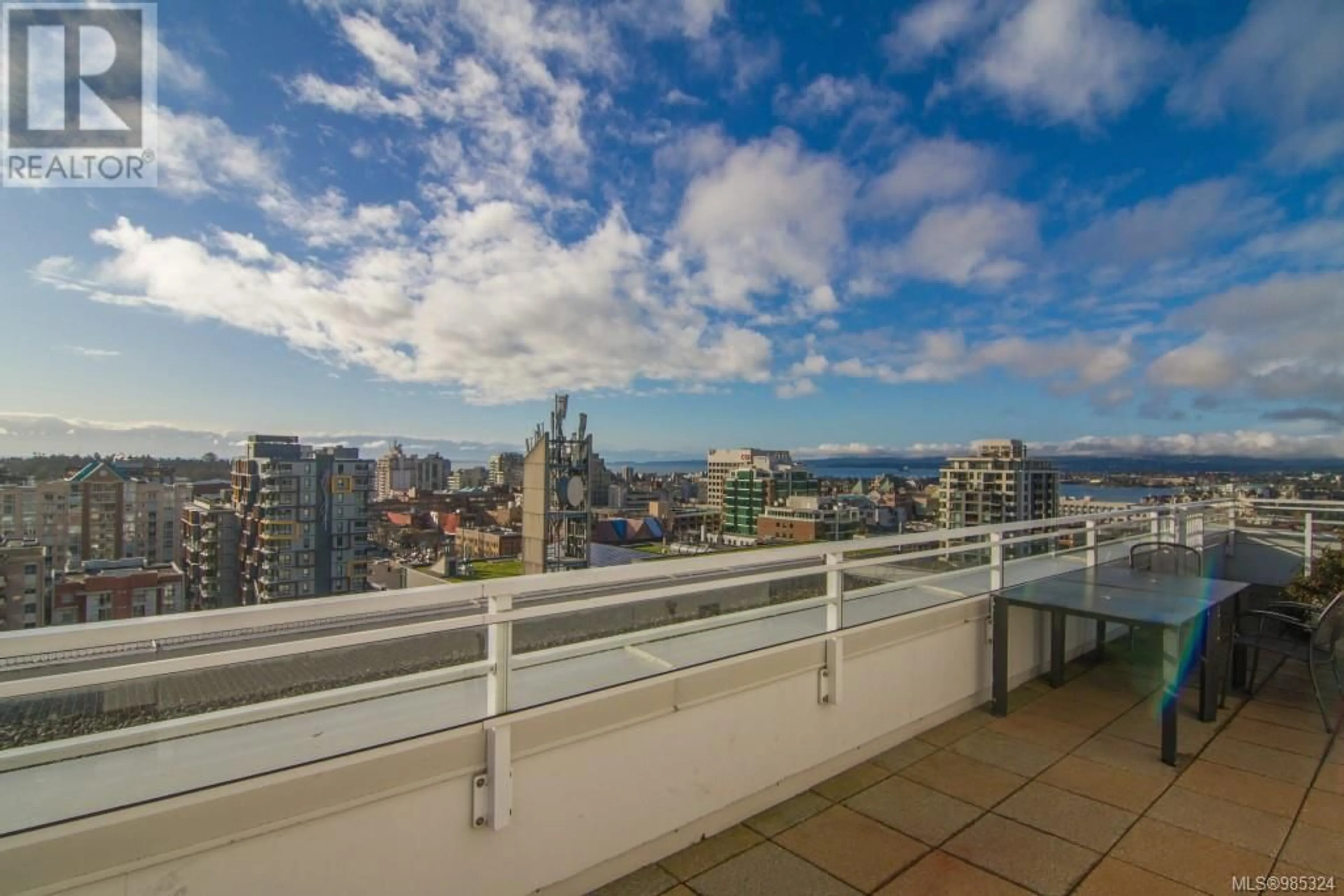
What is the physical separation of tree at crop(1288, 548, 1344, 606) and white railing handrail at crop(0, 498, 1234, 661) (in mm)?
3966

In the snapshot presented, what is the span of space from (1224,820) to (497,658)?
322 centimetres

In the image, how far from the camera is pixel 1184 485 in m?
8.72

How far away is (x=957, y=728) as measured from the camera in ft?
11.9

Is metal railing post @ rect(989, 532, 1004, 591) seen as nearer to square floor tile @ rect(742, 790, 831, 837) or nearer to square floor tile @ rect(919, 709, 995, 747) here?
square floor tile @ rect(919, 709, 995, 747)

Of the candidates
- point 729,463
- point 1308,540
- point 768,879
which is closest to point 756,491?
point 729,463

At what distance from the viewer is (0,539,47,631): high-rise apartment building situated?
767 centimetres

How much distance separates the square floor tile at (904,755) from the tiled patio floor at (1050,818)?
0.04 ft

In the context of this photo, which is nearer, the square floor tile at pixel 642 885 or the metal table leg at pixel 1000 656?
the square floor tile at pixel 642 885

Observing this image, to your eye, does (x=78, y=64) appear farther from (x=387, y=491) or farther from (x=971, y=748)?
(x=387, y=491)

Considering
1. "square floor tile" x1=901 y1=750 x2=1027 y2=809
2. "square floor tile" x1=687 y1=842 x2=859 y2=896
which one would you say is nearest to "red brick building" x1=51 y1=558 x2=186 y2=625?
"square floor tile" x1=687 y1=842 x2=859 y2=896

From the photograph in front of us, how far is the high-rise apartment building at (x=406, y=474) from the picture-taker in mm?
34125

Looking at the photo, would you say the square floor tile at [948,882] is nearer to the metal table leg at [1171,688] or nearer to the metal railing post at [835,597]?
the metal railing post at [835,597]

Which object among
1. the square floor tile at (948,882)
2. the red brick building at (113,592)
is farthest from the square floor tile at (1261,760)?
the red brick building at (113,592)

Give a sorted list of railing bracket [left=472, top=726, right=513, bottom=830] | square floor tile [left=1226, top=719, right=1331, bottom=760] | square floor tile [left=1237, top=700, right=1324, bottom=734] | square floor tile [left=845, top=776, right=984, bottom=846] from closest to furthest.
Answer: railing bracket [left=472, top=726, right=513, bottom=830]
square floor tile [left=845, top=776, right=984, bottom=846]
square floor tile [left=1226, top=719, right=1331, bottom=760]
square floor tile [left=1237, top=700, right=1324, bottom=734]
